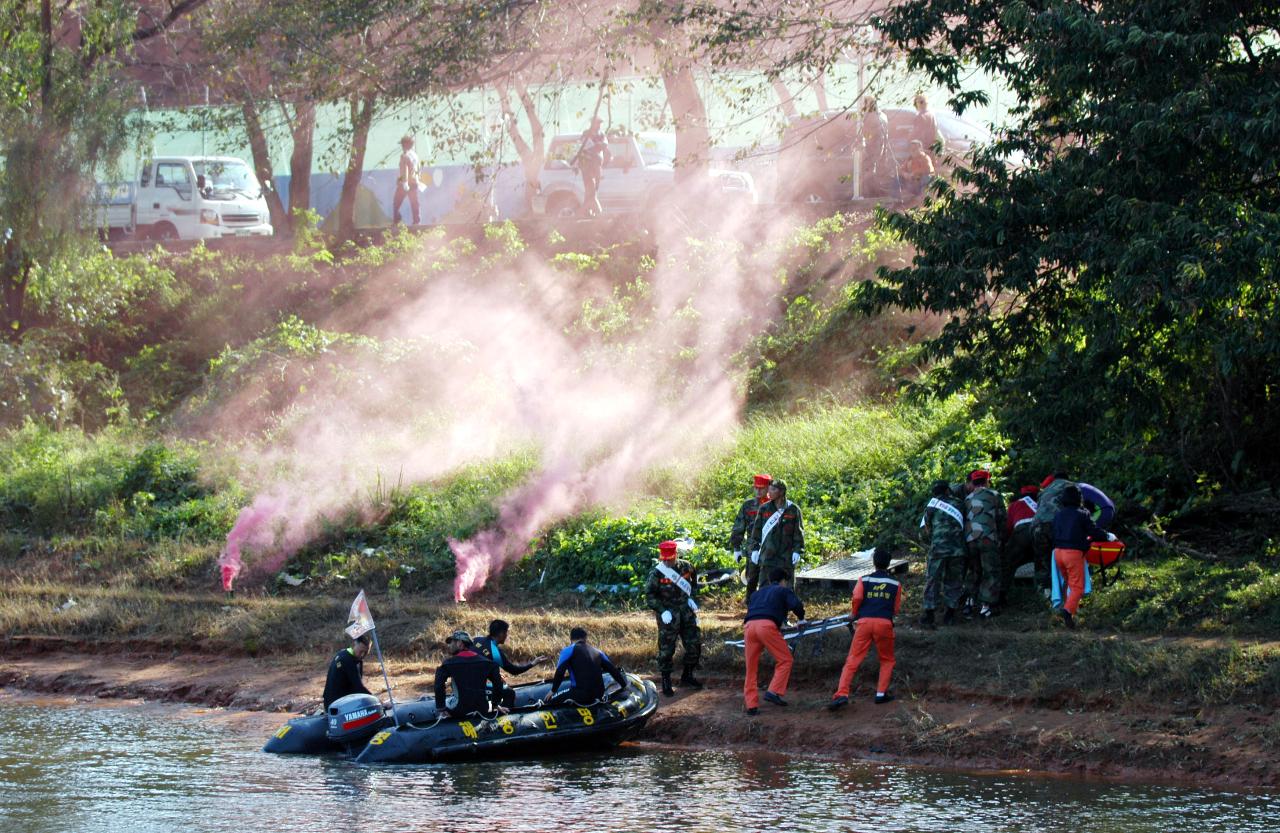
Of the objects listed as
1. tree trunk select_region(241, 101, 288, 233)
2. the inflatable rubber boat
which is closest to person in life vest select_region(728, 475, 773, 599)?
the inflatable rubber boat

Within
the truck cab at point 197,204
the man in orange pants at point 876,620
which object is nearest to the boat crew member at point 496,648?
the man in orange pants at point 876,620

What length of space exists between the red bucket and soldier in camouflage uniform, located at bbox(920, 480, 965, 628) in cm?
135

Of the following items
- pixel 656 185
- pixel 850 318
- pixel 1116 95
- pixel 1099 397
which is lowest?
pixel 1099 397

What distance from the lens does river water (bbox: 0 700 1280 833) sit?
11000 mm

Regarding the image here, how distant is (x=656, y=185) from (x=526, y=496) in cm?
1290

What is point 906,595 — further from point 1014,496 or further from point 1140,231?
point 1140,231

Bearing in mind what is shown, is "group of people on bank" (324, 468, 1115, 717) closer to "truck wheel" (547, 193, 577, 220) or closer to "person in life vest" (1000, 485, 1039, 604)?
"person in life vest" (1000, 485, 1039, 604)

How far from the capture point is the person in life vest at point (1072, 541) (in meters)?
14.2

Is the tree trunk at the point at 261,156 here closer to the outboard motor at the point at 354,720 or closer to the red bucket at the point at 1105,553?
the outboard motor at the point at 354,720

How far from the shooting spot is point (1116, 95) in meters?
13.8

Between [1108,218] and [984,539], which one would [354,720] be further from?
[1108,218]

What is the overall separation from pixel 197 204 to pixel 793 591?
969 inches

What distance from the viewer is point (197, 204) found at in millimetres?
34969

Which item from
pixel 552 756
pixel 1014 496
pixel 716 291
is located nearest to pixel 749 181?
pixel 716 291
